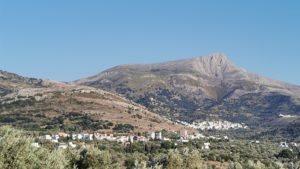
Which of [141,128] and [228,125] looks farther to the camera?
[228,125]

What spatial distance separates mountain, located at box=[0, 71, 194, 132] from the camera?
9306 cm

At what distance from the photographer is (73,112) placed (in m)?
104

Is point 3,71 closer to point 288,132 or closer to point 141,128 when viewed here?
point 141,128

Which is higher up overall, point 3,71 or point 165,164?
point 3,71

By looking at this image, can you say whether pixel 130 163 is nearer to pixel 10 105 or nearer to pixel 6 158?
pixel 6 158

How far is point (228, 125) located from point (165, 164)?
5844 inches

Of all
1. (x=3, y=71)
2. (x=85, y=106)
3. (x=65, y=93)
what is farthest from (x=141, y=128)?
(x=3, y=71)

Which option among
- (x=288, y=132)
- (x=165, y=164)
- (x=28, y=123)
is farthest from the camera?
(x=288, y=132)

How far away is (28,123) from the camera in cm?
8950

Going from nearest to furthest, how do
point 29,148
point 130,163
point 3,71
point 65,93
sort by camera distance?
point 29,148, point 130,163, point 65,93, point 3,71

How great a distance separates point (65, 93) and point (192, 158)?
98868mm

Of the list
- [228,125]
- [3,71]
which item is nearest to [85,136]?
[228,125]

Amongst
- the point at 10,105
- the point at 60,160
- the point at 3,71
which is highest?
the point at 3,71

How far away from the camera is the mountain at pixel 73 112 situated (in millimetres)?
93062
